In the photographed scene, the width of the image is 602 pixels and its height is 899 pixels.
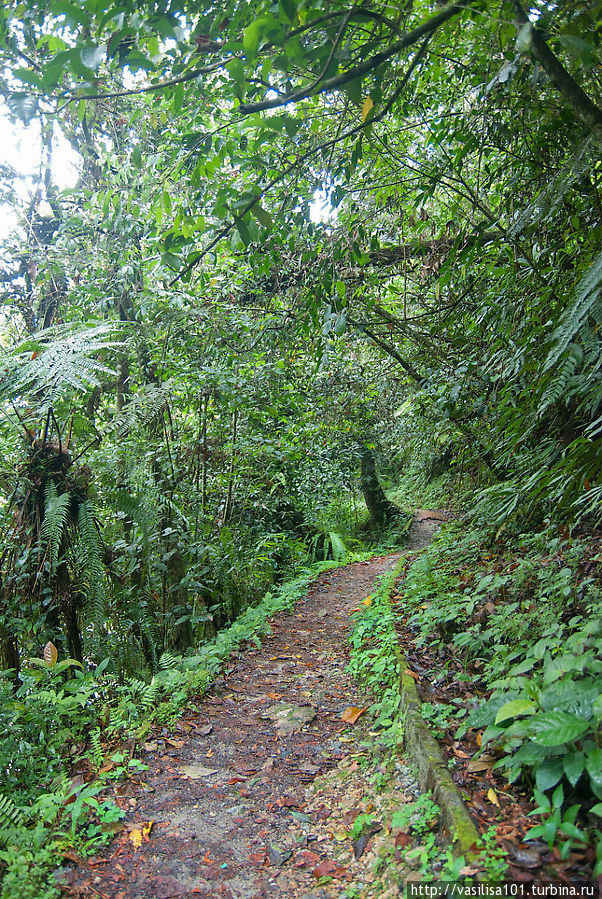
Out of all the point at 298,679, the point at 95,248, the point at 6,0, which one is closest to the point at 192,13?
the point at 6,0

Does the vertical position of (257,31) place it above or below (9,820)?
above

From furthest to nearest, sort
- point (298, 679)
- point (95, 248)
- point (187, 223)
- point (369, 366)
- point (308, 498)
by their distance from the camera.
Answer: point (308, 498)
point (369, 366)
point (95, 248)
point (298, 679)
point (187, 223)

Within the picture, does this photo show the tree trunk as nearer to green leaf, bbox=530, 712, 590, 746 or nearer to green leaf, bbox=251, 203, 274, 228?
green leaf, bbox=251, 203, 274, 228

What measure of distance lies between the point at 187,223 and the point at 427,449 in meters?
6.02

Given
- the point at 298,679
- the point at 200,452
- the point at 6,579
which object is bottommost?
the point at 298,679

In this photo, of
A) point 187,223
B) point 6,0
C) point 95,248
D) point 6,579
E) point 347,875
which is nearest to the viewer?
point 347,875

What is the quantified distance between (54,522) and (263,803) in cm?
235

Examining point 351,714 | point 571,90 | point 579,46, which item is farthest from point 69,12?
point 351,714

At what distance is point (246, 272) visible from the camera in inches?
241

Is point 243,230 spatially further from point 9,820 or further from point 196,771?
point 196,771

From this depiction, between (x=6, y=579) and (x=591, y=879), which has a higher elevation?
(x=6, y=579)

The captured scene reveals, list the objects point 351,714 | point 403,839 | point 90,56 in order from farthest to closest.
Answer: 1. point 351,714
2. point 403,839
3. point 90,56

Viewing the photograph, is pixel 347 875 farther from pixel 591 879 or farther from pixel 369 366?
pixel 369 366

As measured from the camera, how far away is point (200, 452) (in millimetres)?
6172
